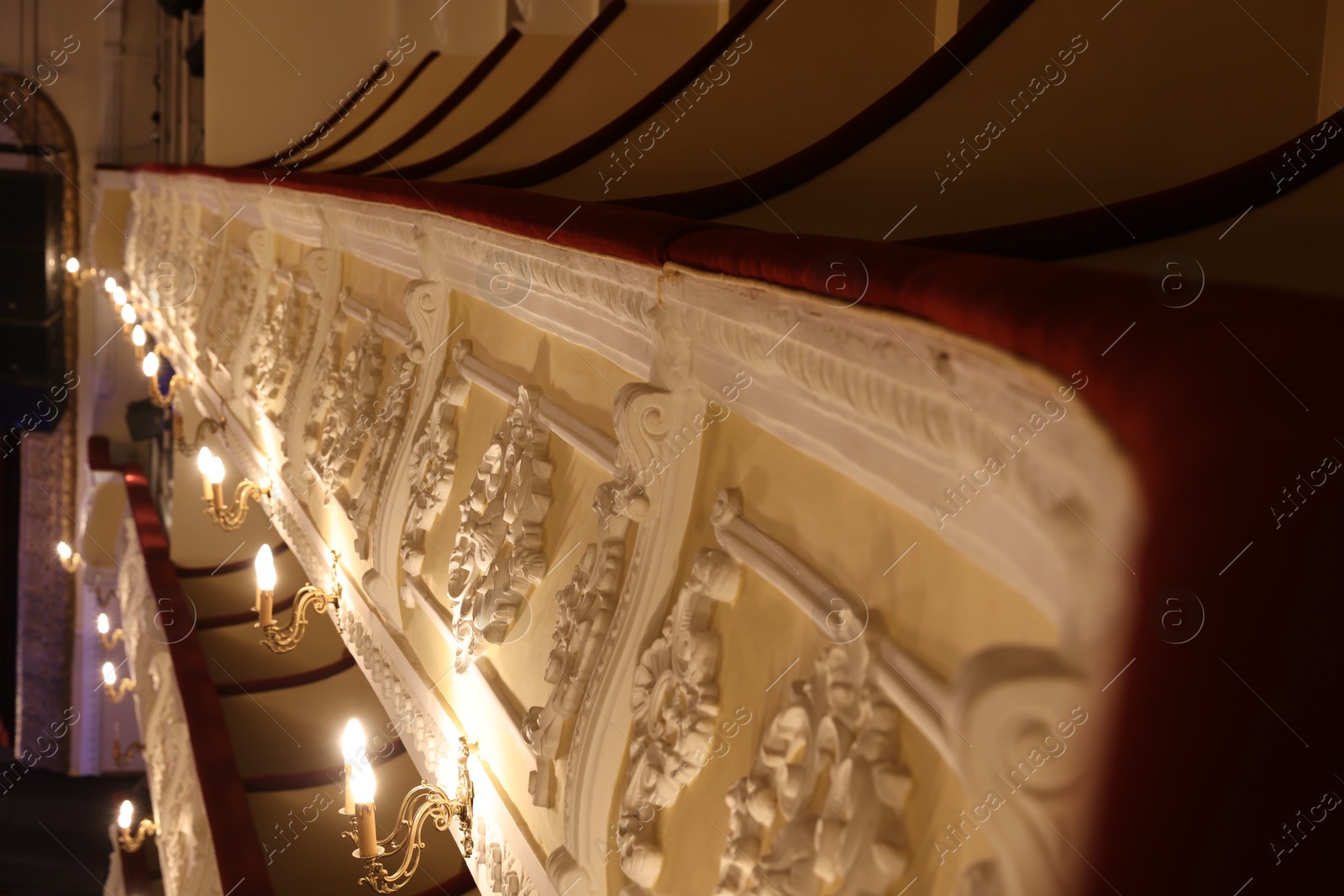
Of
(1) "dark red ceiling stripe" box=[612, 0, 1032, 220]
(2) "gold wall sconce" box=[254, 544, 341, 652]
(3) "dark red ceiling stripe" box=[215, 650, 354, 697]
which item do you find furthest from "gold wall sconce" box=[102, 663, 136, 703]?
(1) "dark red ceiling stripe" box=[612, 0, 1032, 220]

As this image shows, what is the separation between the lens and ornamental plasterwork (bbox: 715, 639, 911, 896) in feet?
2.82

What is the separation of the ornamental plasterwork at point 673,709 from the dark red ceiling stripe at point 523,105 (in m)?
2.38

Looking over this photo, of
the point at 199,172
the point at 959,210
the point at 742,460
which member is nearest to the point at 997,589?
the point at 742,460

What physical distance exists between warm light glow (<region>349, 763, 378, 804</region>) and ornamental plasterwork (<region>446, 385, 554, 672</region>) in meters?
0.23

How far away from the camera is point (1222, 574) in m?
0.53

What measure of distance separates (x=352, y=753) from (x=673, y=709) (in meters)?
0.90

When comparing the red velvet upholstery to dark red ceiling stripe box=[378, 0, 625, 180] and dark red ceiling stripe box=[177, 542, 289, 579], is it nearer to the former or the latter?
dark red ceiling stripe box=[177, 542, 289, 579]

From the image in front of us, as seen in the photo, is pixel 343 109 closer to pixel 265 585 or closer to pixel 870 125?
pixel 265 585

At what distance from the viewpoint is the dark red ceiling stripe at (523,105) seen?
333cm

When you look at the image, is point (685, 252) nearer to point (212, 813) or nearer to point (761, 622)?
point (761, 622)

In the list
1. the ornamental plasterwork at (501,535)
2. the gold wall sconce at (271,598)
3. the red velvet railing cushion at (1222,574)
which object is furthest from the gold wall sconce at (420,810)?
the red velvet railing cushion at (1222,574)

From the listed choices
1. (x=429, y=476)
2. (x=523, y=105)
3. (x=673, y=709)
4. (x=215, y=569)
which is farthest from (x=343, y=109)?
(x=673, y=709)

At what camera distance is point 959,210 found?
1.50m

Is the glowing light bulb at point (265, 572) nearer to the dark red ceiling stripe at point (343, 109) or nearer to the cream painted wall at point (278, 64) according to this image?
the dark red ceiling stripe at point (343, 109)
